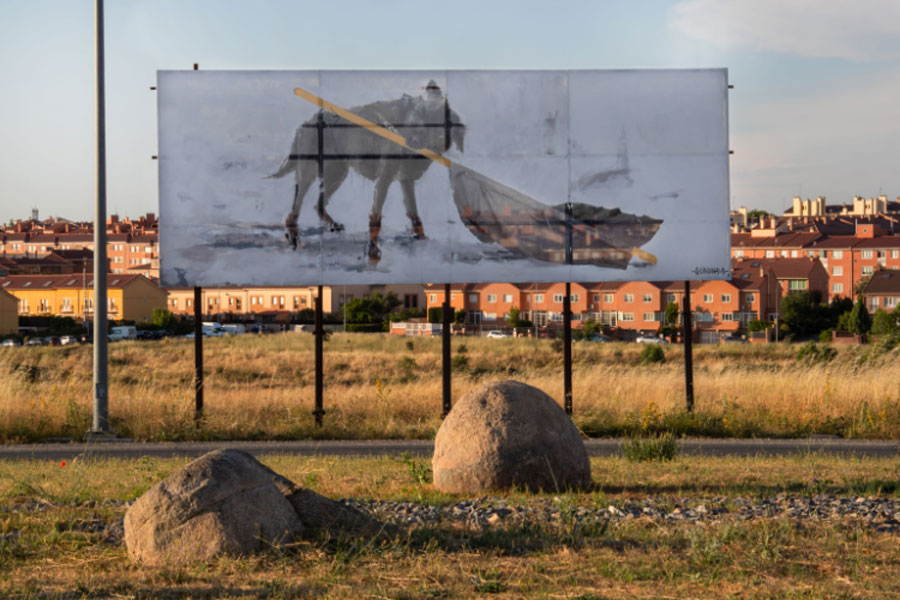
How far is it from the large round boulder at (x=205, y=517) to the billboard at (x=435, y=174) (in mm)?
10115

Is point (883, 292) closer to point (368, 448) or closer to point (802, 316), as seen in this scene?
point (802, 316)

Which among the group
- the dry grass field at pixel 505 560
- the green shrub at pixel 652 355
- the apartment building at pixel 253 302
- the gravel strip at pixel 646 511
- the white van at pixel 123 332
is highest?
the apartment building at pixel 253 302

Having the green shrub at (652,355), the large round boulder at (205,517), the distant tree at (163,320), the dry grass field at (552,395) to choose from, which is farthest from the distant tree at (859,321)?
the large round boulder at (205,517)

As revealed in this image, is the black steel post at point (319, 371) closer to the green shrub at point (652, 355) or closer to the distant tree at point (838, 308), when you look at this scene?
the green shrub at point (652, 355)

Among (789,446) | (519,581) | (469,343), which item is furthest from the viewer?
(469,343)

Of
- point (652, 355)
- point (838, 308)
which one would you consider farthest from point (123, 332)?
point (838, 308)

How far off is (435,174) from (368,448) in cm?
510

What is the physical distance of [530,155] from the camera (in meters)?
17.4

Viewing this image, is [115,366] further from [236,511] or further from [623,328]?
[623,328]

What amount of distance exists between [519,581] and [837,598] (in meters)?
1.93

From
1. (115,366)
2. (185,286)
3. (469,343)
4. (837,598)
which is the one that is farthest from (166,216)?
→ (469,343)

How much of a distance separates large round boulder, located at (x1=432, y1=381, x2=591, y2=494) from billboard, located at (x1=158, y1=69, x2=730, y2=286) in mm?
7807

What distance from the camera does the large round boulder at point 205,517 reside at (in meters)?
7.03

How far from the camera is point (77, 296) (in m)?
89.3
